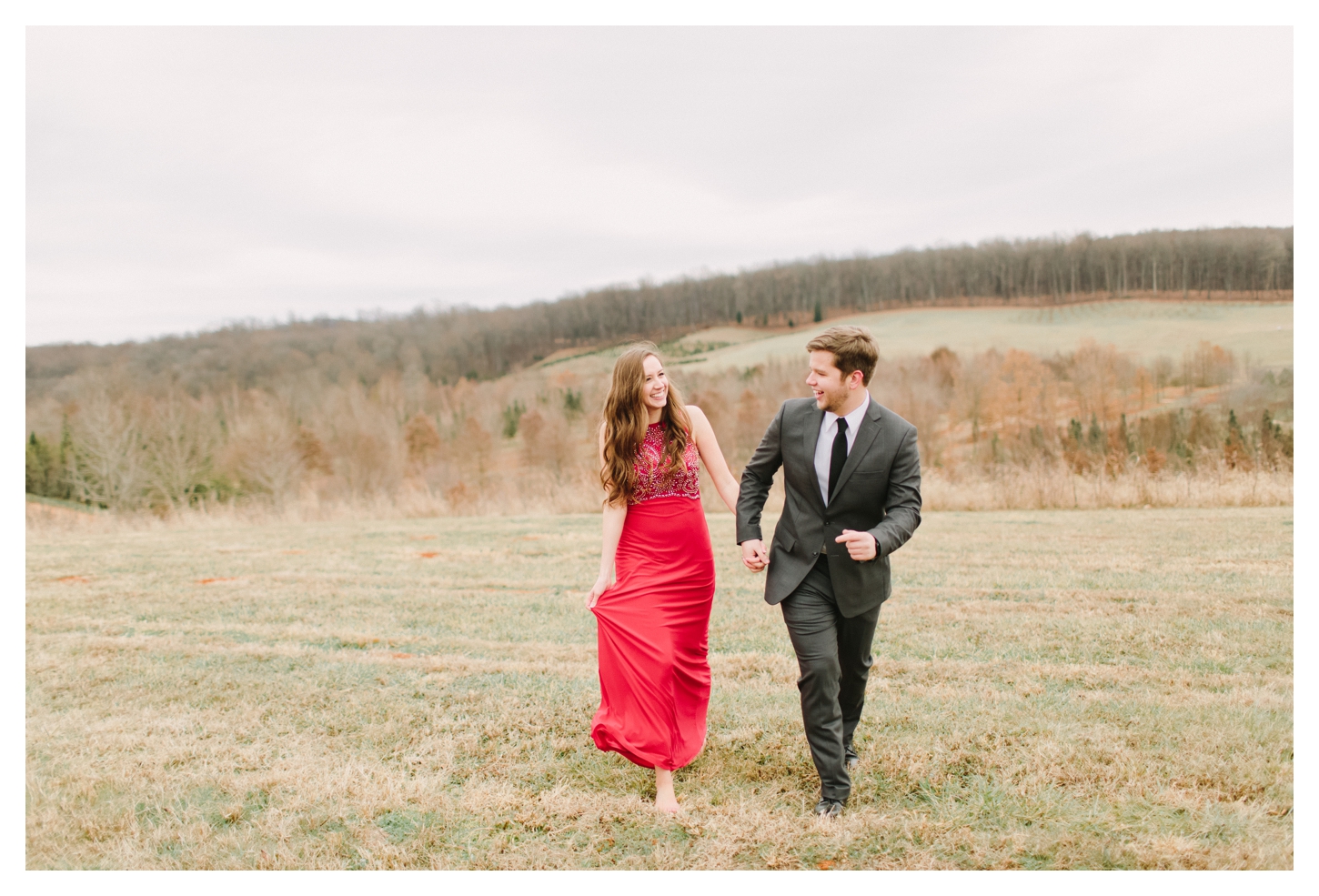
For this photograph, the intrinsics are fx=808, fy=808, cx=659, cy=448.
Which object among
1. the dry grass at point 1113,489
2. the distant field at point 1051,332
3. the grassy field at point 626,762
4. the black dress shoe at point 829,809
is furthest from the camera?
the distant field at point 1051,332

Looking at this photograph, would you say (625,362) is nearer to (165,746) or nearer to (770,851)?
(770,851)

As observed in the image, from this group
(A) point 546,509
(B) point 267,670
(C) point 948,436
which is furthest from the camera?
(C) point 948,436

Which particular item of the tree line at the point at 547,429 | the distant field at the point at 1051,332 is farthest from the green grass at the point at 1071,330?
the tree line at the point at 547,429

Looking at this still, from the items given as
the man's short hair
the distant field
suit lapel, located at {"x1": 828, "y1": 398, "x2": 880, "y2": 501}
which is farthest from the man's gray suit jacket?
the distant field

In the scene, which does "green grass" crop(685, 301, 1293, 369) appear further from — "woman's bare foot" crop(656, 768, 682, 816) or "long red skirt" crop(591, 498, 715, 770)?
"woman's bare foot" crop(656, 768, 682, 816)

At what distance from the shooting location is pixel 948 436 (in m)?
30.2

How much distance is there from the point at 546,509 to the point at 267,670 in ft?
36.6

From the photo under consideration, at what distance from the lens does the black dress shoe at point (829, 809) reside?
3902mm

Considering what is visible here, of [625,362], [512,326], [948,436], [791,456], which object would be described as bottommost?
[948,436]

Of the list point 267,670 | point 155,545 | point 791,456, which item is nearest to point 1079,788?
point 791,456

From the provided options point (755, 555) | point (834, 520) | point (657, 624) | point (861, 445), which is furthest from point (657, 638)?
point (861, 445)

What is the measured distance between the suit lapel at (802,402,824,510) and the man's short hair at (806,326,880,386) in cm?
25

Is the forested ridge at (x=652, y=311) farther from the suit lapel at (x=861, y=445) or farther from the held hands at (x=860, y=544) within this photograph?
the held hands at (x=860, y=544)

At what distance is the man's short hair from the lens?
158 inches
